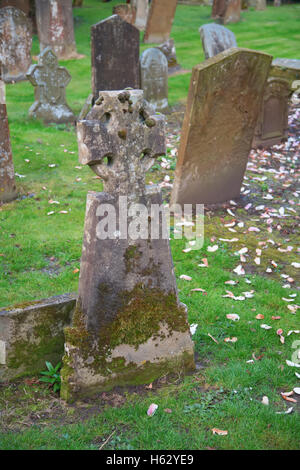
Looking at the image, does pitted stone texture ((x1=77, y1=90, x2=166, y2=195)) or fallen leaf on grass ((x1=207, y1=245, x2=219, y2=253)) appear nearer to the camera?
pitted stone texture ((x1=77, y1=90, x2=166, y2=195))

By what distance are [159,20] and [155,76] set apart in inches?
331

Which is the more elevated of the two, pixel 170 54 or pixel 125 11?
pixel 125 11

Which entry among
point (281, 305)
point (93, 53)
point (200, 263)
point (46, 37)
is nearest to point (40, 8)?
point (46, 37)

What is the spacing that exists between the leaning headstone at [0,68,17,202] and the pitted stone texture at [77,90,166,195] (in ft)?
13.8

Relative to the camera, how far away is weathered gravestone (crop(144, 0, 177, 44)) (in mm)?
18766

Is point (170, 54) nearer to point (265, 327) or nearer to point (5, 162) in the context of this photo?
point (5, 162)

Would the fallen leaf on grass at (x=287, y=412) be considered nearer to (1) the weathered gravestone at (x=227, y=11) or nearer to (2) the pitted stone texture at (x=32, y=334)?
(2) the pitted stone texture at (x=32, y=334)

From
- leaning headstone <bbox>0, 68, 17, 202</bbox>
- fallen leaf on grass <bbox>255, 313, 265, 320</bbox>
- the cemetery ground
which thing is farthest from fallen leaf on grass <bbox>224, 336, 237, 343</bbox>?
leaning headstone <bbox>0, 68, 17, 202</bbox>

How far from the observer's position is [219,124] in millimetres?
7211

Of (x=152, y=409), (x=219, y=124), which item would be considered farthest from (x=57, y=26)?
(x=152, y=409)

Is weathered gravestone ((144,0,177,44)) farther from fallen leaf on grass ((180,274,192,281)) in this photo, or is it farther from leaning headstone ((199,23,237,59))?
fallen leaf on grass ((180,274,192,281))
